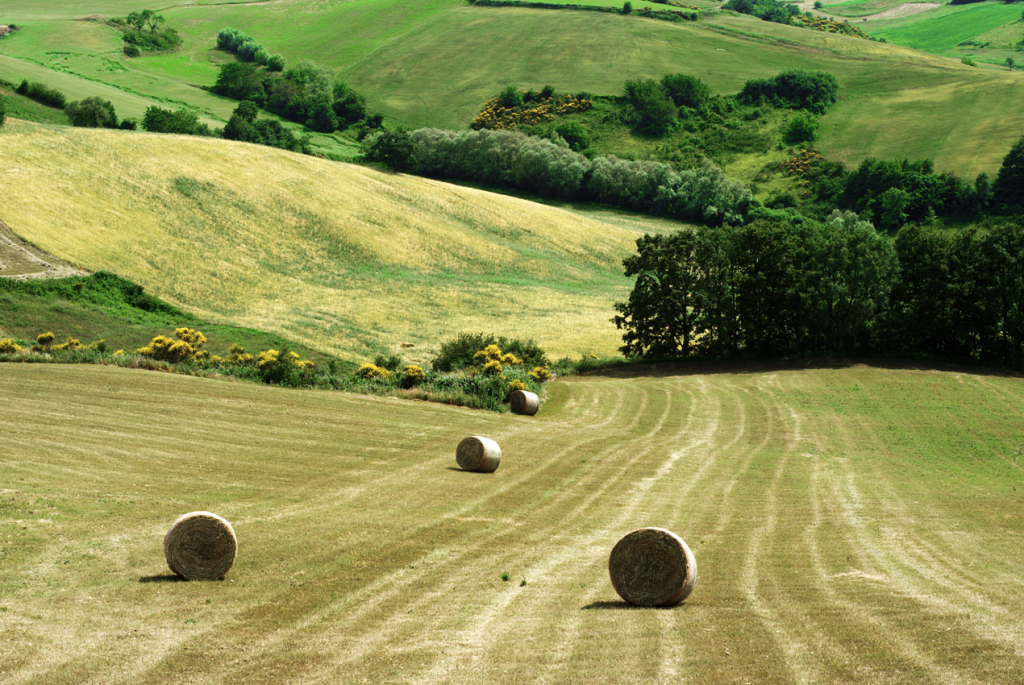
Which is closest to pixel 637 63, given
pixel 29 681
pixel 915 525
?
pixel 915 525

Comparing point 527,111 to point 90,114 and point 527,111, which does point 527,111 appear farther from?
point 90,114

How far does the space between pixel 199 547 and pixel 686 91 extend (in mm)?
176807

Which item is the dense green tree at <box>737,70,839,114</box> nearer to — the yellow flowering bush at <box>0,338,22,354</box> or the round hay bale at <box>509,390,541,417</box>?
the round hay bale at <box>509,390,541,417</box>

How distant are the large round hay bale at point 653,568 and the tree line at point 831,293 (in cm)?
4489

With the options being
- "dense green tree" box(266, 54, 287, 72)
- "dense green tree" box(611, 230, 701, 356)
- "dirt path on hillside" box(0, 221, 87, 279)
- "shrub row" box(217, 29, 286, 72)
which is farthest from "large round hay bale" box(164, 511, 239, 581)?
"shrub row" box(217, 29, 286, 72)

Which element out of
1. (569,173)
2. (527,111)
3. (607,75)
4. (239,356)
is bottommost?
(239,356)

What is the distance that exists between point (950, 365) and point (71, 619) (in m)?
53.5

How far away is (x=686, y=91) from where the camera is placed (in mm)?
177250

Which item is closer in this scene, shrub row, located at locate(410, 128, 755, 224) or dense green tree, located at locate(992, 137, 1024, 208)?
dense green tree, located at locate(992, 137, 1024, 208)

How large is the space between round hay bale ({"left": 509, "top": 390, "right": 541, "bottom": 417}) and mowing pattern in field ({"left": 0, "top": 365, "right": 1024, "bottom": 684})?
5.00 feet

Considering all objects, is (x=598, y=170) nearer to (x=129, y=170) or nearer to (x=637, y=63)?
(x=637, y=63)

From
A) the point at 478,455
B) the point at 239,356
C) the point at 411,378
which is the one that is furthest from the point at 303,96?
the point at 478,455

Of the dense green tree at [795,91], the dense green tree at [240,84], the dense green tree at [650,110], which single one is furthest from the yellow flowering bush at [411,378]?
the dense green tree at [795,91]

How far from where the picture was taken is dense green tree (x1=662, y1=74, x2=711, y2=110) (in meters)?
176
